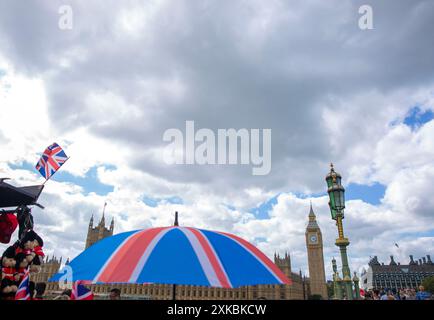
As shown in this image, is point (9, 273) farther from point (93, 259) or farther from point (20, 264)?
point (93, 259)

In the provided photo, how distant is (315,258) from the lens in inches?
4476

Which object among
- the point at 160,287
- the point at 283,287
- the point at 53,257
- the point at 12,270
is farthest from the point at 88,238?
the point at 12,270

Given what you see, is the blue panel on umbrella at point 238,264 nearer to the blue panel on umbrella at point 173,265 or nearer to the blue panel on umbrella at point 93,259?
the blue panel on umbrella at point 173,265

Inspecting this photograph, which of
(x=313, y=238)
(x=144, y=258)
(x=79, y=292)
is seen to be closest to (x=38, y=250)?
(x=79, y=292)

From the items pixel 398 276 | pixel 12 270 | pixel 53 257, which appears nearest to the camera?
pixel 12 270

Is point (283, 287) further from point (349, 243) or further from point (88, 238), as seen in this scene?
point (349, 243)

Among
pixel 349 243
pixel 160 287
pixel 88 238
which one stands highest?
pixel 88 238

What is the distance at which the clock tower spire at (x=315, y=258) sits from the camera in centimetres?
10550

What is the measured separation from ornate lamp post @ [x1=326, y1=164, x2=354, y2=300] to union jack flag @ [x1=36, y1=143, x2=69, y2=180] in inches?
502

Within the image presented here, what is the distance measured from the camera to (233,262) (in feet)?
11.3

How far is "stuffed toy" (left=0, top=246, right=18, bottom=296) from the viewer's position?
324 inches

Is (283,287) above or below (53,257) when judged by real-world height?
below

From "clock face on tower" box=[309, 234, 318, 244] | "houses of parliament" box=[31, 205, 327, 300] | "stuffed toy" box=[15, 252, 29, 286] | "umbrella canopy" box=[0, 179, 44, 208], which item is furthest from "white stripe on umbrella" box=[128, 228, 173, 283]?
"clock face on tower" box=[309, 234, 318, 244]
